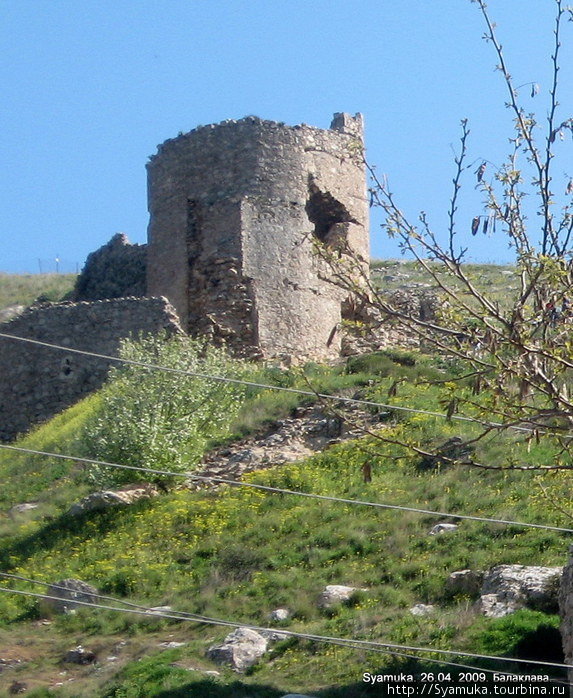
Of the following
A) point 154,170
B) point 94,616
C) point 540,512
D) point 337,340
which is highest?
point 154,170

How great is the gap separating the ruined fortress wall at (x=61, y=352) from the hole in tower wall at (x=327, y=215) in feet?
12.0

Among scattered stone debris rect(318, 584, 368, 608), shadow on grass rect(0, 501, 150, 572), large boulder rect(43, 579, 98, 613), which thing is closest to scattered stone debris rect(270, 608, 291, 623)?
scattered stone debris rect(318, 584, 368, 608)

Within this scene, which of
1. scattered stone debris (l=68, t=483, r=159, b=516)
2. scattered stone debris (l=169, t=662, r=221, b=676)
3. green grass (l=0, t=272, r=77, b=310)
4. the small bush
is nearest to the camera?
scattered stone debris (l=169, t=662, r=221, b=676)

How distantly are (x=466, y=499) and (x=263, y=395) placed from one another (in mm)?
6552

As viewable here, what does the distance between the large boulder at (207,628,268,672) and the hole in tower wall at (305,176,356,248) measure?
43.0 feet

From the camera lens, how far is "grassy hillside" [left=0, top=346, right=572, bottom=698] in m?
12.6

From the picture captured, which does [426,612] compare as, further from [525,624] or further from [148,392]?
[148,392]

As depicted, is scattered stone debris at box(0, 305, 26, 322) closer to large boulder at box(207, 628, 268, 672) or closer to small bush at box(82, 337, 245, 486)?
small bush at box(82, 337, 245, 486)

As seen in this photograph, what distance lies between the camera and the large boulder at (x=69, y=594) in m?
15.5

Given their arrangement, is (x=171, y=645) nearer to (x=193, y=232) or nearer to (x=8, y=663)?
(x=8, y=663)

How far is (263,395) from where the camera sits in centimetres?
2259

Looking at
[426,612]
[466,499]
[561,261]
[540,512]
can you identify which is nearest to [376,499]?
[466,499]

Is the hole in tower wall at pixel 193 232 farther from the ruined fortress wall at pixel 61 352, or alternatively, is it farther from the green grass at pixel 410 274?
the green grass at pixel 410 274

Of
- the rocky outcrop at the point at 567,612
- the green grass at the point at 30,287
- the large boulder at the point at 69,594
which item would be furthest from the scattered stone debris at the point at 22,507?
the green grass at the point at 30,287
